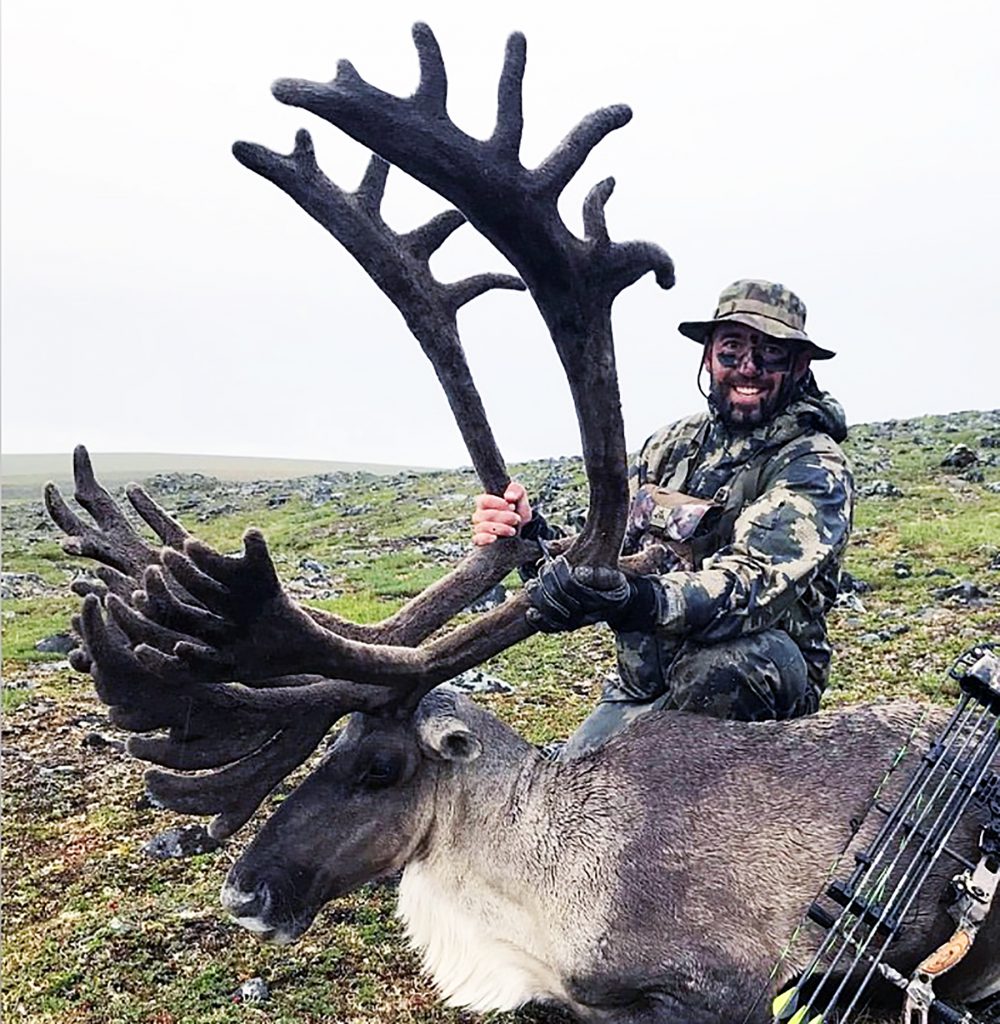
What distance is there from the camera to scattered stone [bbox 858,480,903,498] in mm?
17875

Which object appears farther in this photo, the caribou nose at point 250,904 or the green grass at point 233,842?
the green grass at point 233,842

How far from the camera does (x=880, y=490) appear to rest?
18141 millimetres

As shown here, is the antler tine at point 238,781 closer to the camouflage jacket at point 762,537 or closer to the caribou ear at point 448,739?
the caribou ear at point 448,739

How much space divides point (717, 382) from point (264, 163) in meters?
2.57

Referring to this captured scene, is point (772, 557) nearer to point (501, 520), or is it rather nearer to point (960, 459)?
point (501, 520)

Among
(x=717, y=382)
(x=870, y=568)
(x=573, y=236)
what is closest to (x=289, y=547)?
(x=870, y=568)

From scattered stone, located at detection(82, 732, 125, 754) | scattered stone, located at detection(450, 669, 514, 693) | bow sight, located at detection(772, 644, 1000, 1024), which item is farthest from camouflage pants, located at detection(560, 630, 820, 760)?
scattered stone, located at detection(82, 732, 125, 754)

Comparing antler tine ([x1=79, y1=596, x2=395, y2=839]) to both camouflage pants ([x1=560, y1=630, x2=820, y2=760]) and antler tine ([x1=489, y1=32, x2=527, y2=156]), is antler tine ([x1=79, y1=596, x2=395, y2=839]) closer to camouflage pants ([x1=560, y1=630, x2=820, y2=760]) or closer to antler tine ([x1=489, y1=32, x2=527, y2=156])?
camouflage pants ([x1=560, y1=630, x2=820, y2=760])

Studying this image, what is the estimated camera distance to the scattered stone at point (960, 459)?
66.6 ft

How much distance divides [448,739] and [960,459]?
722 inches

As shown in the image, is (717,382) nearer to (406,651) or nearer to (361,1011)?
(406,651)

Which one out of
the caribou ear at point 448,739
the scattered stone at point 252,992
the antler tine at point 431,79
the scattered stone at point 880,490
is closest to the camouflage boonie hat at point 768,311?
the antler tine at point 431,79

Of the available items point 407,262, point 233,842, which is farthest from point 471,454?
point 233,842

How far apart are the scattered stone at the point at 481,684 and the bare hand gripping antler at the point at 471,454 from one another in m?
3.63
